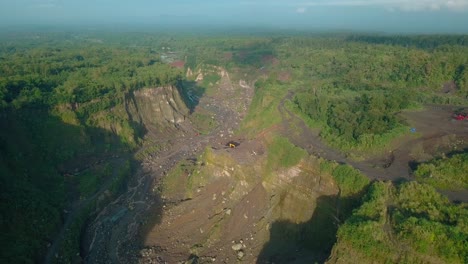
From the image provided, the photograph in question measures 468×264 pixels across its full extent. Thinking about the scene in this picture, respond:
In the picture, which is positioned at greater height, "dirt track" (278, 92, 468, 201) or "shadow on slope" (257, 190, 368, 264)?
"dirt track" (278, 92, 468, 201)

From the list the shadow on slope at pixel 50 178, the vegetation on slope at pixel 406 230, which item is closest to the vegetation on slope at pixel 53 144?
the shadow on slope at pixel 50 178

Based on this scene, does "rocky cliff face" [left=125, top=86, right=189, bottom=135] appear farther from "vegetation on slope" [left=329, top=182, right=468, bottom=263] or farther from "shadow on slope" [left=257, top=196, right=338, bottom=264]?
"vegetation on slope" [left=329, top=182, right=468, bottom=263]

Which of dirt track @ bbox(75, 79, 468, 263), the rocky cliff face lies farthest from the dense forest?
dirt track @ bbox(75, 79, 468, 263)

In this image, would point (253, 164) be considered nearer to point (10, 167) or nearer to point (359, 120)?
point (359, 120)

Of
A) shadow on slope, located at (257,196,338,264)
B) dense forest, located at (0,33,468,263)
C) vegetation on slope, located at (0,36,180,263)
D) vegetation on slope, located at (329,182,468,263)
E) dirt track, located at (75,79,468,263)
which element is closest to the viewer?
vegetation on slope, located at (329,182,468,263)

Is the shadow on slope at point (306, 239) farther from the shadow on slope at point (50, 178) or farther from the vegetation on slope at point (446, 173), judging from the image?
the shadow on slope at point (50, 178)

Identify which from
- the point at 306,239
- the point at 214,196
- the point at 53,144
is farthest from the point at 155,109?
the point at 306,239

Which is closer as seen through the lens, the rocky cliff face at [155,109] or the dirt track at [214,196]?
the dirt track at [214,196]

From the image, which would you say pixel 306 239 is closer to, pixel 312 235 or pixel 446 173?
pixel 312 235
